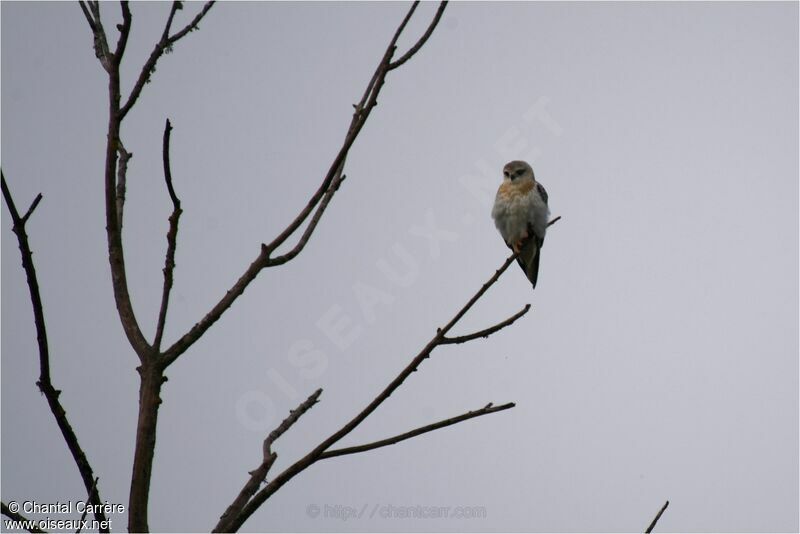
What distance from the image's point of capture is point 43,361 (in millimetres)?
1997

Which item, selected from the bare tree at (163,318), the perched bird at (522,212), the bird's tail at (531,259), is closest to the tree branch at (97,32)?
the bare tree at (163,318)

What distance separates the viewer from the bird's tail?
9.09 metres

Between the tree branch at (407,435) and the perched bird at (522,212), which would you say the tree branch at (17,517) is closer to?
the tree branch at (407,435)

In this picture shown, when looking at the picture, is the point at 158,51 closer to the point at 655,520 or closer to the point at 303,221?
the point at 303,221

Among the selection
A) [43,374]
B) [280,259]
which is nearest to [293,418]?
[280,259]

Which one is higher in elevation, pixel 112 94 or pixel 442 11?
pixel 442 11

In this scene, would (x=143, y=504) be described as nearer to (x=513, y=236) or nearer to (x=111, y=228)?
(x=111, y=228)

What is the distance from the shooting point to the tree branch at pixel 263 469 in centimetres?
202

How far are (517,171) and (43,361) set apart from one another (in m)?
7.67

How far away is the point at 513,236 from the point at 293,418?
6.80 metres

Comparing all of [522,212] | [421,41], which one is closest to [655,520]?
[421,41]

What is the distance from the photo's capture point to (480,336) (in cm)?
252

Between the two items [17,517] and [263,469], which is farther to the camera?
[263,469]

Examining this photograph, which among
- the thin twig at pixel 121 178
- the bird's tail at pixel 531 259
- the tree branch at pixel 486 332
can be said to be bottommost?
the tree branch at pixel 486 332
